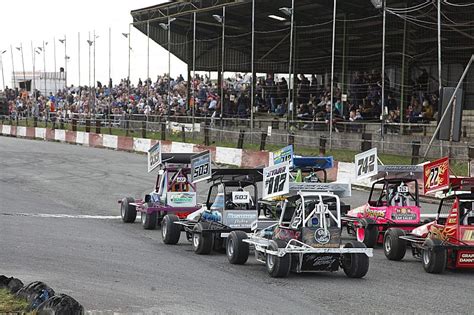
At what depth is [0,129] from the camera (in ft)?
185

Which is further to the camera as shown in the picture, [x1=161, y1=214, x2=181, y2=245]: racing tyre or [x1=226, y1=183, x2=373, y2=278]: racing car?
[x1=161, y1=214, x2=181, y2=245]: racing tyre

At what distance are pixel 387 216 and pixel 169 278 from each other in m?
5.90

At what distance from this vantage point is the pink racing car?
15.5 meters

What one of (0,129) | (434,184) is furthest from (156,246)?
(0,129)

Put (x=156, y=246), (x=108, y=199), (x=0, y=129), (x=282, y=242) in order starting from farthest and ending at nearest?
(x=0, y=129), (x=108, y=199), (x=156, y=246), (x=282, y=242)

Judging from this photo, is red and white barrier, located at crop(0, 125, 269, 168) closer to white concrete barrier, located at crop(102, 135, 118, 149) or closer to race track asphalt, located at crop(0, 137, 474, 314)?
white concrete barrier, located at crop(102, 135, 118, 149)

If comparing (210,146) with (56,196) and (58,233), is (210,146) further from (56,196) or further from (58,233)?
(58,233)

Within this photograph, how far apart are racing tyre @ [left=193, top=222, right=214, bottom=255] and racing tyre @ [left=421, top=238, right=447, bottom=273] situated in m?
3.59

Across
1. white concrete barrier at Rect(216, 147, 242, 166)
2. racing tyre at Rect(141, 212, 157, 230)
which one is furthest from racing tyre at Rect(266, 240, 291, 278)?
white concrete barrier at Rect(216, 147, 242, 166)

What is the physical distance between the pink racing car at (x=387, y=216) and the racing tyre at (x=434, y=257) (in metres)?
2.72

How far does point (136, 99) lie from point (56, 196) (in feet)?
90.5

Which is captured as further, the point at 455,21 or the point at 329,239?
the point at 455,21

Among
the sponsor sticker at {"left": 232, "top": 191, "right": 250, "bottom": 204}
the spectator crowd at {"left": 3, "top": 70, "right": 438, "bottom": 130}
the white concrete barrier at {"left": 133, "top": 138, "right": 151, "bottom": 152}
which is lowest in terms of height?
the white concrete barrier at {"left": 133, "top": 138, "right": 151, "bottom": 152}

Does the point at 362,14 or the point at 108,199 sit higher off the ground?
the point at 362,14
